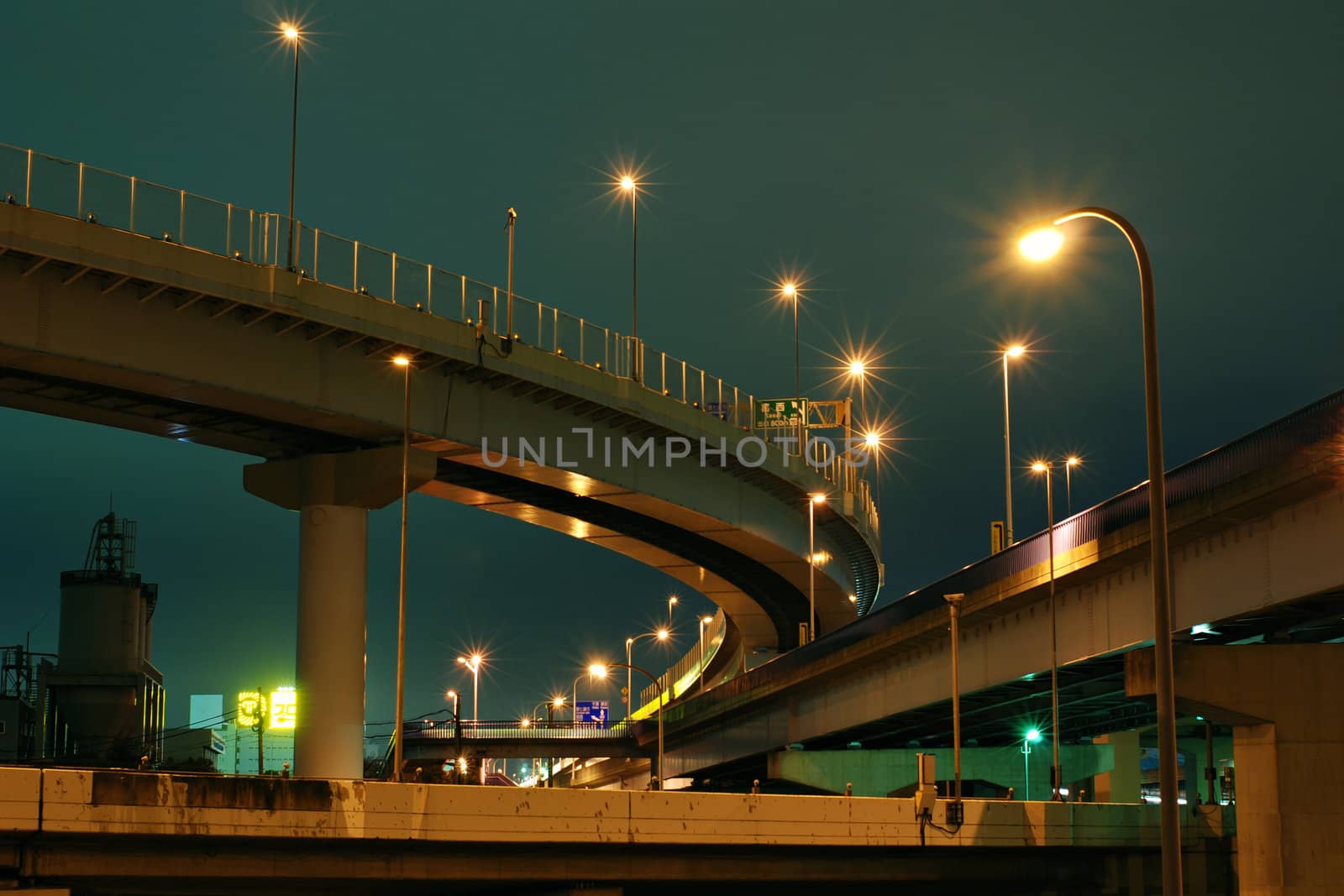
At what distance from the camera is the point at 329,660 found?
39844 millimetres

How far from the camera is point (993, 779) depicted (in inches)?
2832

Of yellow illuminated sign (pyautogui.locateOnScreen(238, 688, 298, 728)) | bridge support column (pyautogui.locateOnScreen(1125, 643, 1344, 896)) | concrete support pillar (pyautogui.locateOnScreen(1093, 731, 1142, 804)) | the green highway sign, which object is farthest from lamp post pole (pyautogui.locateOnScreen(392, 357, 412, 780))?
yellow illuminated sign (pyautogui.locateOnScreen(238, 688, 298, 728))

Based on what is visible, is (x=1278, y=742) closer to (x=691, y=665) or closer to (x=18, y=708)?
(x=18, y=708)

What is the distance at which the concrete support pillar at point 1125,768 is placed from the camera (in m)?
66.8

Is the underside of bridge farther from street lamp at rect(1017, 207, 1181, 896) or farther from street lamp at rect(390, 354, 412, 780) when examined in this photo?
street lamp at rect(1017, 207, 1181, 896)

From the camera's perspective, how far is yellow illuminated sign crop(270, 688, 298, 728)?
511 feet

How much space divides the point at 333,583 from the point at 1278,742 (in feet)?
73.8

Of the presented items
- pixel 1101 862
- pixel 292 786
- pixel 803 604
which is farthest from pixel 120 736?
pixel 292 786

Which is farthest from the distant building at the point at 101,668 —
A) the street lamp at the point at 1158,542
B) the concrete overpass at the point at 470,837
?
the street lamp at the point at 1158,542

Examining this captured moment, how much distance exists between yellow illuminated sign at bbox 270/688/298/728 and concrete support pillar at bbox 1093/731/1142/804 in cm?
9708

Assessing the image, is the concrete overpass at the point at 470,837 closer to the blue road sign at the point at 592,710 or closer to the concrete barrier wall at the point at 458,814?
the concrete barrier wall at the point at 458,814

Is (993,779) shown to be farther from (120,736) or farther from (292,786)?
(292,786)

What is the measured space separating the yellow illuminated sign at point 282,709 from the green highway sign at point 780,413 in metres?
97.1

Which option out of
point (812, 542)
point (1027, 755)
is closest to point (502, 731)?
point (1027, 755)
